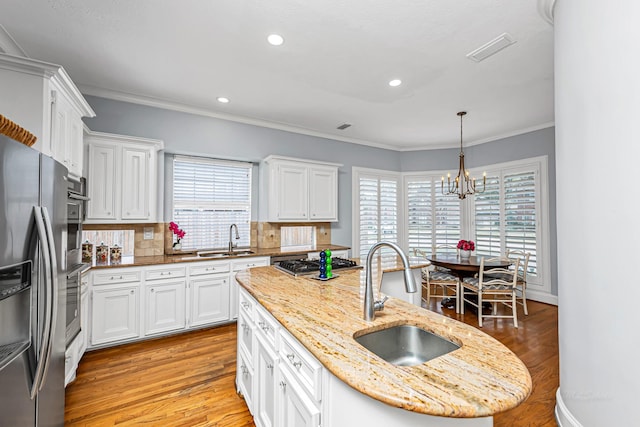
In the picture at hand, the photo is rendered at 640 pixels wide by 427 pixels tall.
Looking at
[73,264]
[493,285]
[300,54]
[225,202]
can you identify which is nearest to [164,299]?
[73,264]

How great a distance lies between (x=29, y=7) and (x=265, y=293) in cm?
274

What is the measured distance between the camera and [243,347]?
6.95 feet

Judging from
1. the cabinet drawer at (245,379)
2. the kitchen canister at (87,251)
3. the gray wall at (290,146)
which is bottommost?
the cabinet drawer at (245,379)

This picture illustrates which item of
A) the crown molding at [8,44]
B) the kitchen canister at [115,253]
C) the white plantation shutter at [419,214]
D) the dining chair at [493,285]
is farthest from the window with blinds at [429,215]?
the crown molding at [8,44]

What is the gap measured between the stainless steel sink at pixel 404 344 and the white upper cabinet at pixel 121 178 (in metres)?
3.19

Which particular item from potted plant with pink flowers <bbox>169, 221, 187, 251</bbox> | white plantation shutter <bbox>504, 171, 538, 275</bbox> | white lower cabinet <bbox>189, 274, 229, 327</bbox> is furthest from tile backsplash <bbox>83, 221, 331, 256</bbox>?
white plantation shutter <bbox>504, 171, 538, 275</bbox>

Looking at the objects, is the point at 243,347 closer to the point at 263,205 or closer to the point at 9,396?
the point at 9,396

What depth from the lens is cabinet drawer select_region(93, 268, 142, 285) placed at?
2.91 meters

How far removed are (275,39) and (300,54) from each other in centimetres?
31

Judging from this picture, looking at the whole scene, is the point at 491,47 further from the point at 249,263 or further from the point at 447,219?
the point at 447,219

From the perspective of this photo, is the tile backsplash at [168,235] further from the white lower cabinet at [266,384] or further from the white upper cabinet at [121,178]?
the white lower cabinet at [266,384]

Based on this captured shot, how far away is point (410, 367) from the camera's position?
0.98 m

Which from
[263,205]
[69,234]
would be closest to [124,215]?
[69,234]

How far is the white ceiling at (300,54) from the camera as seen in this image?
2135mm
